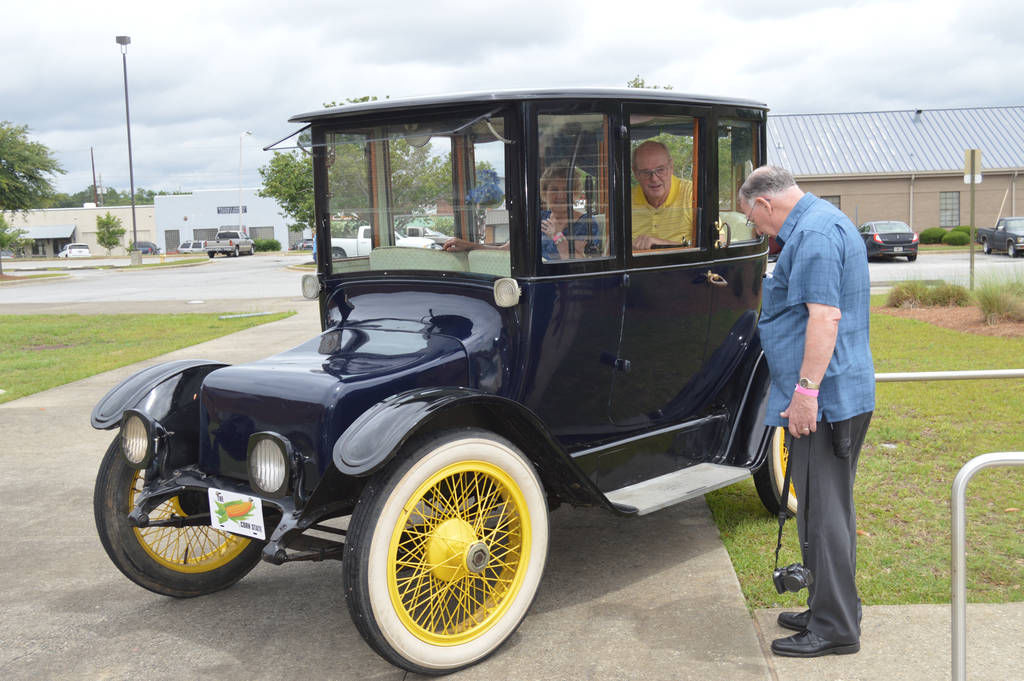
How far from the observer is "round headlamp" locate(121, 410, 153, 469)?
3701 mm

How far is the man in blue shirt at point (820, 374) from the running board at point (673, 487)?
0.62 meters

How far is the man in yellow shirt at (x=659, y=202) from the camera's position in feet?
13.3

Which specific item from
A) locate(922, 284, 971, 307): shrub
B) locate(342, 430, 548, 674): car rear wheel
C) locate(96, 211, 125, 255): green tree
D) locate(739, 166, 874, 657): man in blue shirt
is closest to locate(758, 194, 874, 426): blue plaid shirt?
locate(739, 166, 874, 657): man in blue shirt

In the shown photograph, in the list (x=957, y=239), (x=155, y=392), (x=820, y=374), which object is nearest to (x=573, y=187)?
(x=820, y=374)

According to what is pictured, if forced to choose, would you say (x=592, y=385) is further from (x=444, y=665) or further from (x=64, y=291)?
(x=64, y=291)

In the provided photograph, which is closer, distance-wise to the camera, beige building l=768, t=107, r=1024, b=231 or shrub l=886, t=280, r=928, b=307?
shrub l=886, t=280, r=928, b=307

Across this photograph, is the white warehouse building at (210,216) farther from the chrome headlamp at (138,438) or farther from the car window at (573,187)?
the car window at (573,187)

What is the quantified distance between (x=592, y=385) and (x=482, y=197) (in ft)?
3.03

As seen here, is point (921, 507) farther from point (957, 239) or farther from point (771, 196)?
point (957, 239)

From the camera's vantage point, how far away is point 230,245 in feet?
185

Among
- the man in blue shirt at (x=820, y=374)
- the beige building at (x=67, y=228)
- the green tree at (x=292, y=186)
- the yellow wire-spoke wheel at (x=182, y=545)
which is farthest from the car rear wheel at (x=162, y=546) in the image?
the beige building at (x=67, y=228)

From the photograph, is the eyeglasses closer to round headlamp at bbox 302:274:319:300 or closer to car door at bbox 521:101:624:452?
car door at bbox 521:101:624:452

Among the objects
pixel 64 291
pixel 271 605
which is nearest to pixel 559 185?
pixel 271 605

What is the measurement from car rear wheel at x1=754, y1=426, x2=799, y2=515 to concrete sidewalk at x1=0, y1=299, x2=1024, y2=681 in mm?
317
